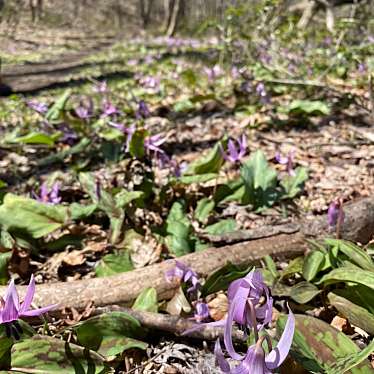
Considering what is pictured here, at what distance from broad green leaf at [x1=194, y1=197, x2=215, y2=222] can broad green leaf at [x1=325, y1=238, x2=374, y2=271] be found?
91 cm

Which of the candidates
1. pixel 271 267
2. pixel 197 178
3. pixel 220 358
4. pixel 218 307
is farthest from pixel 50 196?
pixel 220 358

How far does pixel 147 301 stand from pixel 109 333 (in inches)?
8.0

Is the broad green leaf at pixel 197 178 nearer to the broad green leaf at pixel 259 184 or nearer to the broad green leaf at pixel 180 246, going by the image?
the broad green leaf at pixel 259 184

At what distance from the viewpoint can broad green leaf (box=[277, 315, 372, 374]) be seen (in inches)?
42.7

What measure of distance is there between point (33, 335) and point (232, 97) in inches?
→ 162

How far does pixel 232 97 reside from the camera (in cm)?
498

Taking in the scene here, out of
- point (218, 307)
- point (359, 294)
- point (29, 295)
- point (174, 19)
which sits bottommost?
point (218, 307)

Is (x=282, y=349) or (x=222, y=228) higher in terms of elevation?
(x=282, y=349)

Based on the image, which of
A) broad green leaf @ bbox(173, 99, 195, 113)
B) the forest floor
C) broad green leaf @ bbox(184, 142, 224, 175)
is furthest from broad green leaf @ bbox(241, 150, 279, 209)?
broad green leaf @ bbox(173, 99, 195, 113)

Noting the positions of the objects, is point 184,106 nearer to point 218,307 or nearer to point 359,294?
point 218,307

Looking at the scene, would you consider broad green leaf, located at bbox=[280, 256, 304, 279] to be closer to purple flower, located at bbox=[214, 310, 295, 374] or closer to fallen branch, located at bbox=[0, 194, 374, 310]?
fallen branch, located at bbox=[0, 194, 374, 310]

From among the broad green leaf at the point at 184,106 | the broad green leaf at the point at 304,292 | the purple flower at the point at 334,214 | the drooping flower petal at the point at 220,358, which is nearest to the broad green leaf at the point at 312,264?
the broad green leaf at the point at 304,292

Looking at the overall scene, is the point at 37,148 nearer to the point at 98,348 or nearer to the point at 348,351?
the point at 98,348

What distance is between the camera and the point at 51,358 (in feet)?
3.80
